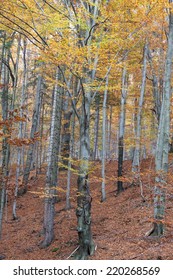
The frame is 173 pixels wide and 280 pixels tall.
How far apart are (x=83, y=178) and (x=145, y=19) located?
529cm

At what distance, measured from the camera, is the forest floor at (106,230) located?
6.73m

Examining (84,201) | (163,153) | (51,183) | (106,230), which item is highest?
(163,153)

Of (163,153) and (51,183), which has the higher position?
(163,153)

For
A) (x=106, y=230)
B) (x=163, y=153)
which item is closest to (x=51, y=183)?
(x=106, y=230)

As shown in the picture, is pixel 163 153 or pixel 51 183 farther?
pixel 51 183

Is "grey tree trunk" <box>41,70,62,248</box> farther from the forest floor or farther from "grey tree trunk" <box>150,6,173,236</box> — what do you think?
"grey tree trunk" <box>150,6,173,236</box>

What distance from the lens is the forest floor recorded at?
673 centimetres

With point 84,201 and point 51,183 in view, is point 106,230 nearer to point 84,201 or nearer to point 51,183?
point 51,183

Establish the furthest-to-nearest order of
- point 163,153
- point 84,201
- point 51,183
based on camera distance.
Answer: point 51,183 → point 163,153 → point 84,201

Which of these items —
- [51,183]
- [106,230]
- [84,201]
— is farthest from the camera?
[51,183]

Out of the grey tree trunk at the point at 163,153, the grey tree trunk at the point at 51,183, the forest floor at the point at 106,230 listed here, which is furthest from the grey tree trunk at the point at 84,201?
the grey tree trunk at the point at 51,183

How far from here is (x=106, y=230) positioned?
8680 mm

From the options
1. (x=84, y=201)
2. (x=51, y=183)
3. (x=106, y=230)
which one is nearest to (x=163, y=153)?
(x=84, y=201)

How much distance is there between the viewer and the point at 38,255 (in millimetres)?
8070
